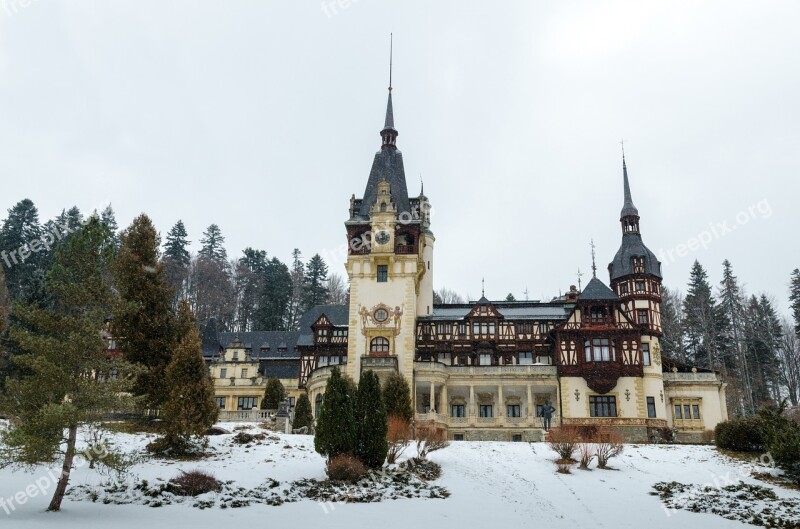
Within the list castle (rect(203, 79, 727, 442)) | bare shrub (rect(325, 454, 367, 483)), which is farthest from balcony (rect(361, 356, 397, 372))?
bare shrub (rect(325, 454, 367, 483))

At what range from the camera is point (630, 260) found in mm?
53906

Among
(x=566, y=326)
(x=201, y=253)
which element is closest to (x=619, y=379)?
(x=566, y=326)

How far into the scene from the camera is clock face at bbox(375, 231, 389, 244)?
51.4 metres

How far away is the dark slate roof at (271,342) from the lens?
62.7 m

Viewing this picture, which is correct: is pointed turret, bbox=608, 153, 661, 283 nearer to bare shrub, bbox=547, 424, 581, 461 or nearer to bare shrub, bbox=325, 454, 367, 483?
bare shrub, bbox=547, 424, 581, 461

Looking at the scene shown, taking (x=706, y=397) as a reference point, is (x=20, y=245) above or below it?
above

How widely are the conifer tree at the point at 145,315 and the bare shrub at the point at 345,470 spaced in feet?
41.6

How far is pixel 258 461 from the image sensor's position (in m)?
25.4

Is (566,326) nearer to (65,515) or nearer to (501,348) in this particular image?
(501,348)

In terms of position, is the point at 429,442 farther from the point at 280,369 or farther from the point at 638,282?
the point at 280,369

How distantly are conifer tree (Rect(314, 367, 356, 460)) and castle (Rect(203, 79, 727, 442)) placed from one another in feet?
73.0

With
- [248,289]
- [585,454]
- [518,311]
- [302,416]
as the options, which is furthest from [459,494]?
[248,289]

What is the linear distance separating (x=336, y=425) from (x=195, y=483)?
5.54m

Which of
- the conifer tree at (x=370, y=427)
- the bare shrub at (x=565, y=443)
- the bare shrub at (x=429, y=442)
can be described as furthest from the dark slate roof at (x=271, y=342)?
the conifer tree at (x=370, y=427)
